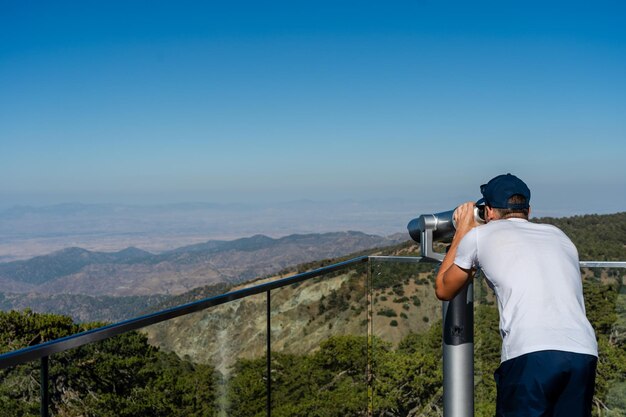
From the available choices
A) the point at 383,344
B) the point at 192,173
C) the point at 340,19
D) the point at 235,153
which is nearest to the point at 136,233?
the point at 192,173

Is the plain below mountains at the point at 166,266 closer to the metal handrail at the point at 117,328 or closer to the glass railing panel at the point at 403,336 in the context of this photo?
the glass railing panel at the point at 403,336

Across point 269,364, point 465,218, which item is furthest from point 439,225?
point 269,364

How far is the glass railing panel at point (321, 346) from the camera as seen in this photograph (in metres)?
2.78

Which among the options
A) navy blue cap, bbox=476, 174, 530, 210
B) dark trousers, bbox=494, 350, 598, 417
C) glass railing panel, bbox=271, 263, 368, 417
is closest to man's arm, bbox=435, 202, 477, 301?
navy blue cap, bbox=476, 174, 530, 210

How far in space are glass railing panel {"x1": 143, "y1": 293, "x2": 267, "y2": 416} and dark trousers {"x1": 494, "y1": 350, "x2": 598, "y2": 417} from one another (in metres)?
1.05

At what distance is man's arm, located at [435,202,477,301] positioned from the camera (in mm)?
1904

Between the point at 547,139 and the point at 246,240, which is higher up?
the point at 547,139

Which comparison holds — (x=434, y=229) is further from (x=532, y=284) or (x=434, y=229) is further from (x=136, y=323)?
(x=136, y=323)

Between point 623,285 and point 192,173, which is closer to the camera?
point 623,285

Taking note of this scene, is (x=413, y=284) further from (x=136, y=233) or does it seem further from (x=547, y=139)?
(x=136, y=233)

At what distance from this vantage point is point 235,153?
291ft

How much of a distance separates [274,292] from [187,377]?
2.27 feet

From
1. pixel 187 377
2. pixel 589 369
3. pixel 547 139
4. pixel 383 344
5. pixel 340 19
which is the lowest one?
pixel 383 344

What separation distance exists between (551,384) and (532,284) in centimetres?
28
